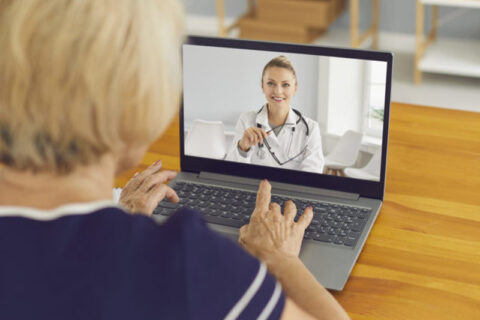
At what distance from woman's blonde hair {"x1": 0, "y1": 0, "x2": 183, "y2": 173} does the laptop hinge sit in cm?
69

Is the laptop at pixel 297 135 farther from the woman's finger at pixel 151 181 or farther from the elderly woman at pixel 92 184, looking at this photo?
the elderly woman at pixel 92 184

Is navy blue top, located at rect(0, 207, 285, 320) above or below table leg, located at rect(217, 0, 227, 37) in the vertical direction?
below

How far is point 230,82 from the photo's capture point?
1291 mm

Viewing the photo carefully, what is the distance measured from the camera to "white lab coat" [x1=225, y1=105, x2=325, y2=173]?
4.10ft

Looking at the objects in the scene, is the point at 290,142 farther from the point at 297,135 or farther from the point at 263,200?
the point at 263,200

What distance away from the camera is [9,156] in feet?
2.17

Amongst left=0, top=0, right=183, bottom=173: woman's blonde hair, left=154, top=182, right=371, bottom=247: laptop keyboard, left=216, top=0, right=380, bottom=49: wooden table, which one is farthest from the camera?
left=216, top=0, right=380, bottom=49: wooden table

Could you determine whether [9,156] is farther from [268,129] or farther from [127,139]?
[268,129]

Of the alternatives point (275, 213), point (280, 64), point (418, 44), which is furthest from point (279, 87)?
point (418, 44)

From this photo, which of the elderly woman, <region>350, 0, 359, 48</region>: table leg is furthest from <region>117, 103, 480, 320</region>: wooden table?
<region>350, 0, 359, 48</region>: table leg

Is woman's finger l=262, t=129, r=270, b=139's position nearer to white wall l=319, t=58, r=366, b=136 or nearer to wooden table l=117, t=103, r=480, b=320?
white wall l=319, t=58, r=366, b=136

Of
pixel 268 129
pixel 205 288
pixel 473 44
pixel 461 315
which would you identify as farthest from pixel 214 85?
pixel 473 44

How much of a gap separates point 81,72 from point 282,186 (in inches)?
30.4

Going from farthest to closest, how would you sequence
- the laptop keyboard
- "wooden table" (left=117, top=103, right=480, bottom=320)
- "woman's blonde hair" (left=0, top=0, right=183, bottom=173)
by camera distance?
the laptop keyboard → "wooden table" (left=117, top=103, right=480, bottom=320) → "woman's blonde hair" (left=0, top=0, right=183, bottom=173)
